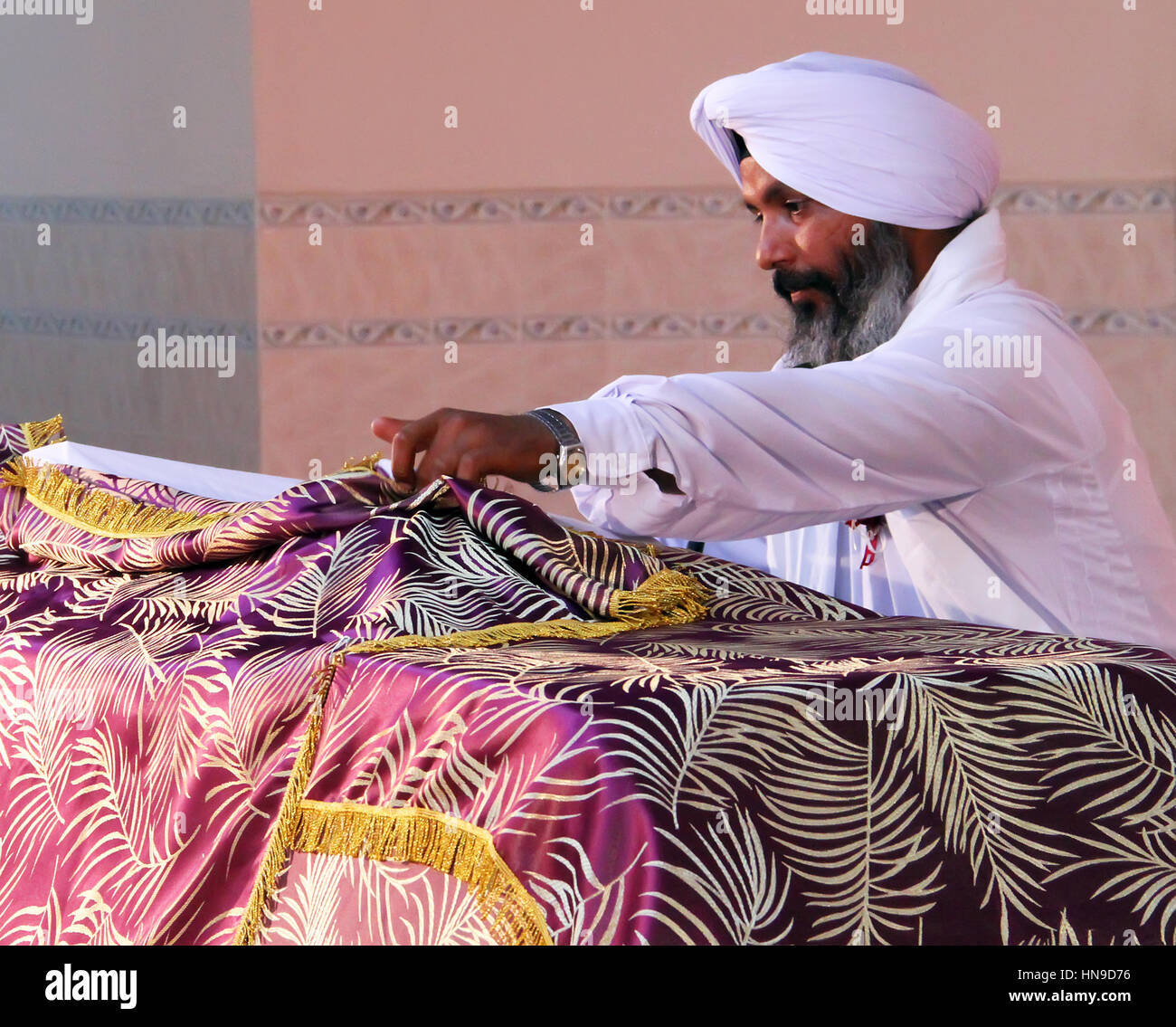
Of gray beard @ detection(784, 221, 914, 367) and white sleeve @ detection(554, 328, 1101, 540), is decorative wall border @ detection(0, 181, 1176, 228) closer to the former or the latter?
gray beard @ detection(784, 221, 914, 367)

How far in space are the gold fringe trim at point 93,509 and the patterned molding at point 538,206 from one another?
2.51m

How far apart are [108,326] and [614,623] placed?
3.90m

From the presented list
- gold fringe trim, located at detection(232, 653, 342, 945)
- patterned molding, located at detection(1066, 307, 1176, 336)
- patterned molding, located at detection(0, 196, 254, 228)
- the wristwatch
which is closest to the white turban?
the wristwatch

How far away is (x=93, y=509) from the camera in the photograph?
1.92 metres

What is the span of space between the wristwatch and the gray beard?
87 cm

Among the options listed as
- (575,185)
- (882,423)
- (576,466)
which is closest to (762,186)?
(882,423)

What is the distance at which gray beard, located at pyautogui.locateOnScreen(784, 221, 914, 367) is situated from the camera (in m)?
2.38

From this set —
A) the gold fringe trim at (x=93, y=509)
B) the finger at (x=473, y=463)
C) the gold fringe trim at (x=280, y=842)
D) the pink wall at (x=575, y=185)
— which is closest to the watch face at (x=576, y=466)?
the finger at (x=473, y=463)

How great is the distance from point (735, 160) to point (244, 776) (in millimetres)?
1642

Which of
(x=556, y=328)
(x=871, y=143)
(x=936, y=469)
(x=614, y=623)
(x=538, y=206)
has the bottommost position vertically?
(x=614, y=623)

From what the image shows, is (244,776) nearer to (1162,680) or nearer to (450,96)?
(1162,680)

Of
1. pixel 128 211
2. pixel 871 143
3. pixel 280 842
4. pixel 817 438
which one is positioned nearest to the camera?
pixel 280 842

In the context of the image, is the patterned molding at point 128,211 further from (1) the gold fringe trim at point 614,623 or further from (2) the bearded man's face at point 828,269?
(1) the gold fringe trim at point 614,623

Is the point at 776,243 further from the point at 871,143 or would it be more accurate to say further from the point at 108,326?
the point at 108,326
